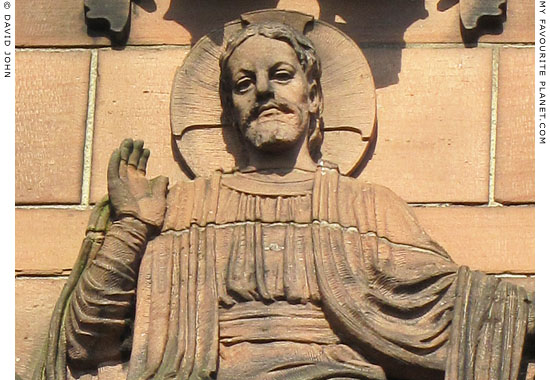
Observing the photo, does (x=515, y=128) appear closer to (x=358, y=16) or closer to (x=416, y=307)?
(x=358, y=16)

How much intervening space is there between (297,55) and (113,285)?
1.05 meters

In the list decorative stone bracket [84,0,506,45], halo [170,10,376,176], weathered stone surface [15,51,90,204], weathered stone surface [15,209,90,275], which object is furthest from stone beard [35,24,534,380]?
decorative stone bracket [84,0,506,45]

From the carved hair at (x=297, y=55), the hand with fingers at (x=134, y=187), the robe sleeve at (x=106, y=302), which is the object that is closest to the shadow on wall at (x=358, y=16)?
the carved hair at (x=297, y=55)

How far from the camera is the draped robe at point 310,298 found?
7.40 meters

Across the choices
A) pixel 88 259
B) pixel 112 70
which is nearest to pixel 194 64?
pixel 112 70

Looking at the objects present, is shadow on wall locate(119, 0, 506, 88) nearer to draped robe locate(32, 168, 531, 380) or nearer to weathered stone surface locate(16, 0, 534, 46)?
weathered stone surface locate(16, 0, 534, 46)

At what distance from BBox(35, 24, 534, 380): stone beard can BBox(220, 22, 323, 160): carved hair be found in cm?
10

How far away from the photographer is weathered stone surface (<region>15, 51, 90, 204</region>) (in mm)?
8219

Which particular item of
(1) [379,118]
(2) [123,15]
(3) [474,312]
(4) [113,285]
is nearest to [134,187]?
(4) [113,285]

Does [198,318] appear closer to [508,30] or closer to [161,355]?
[161,355]

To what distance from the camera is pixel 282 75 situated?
7.98m

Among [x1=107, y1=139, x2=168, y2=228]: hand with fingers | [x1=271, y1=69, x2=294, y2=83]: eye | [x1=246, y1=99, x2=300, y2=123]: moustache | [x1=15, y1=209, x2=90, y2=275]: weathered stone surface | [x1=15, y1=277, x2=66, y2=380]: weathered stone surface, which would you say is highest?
[x1=271, y1=69, x2=294, y2=83]: eye

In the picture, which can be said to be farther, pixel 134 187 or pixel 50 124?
pixel 50 124

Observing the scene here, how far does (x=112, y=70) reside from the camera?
8.40m
